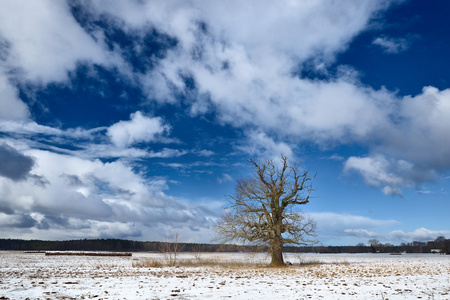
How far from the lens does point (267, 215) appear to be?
115 feet

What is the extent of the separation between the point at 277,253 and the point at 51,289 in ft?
76.2

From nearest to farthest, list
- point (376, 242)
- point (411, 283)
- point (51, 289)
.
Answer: point (51, 289) < point (411, 283) < point (376, 242)

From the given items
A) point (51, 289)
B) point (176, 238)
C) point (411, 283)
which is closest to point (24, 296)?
point (51, 289)

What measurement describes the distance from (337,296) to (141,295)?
9475 millimetres

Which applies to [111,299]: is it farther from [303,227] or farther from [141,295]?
[303,227]

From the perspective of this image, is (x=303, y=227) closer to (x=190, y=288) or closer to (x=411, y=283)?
(x=411, y=283)

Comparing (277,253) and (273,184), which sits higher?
(273,184)

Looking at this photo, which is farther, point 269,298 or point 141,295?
point 141,295

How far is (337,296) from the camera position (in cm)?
1475

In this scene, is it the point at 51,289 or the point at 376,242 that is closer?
the point at 51,289

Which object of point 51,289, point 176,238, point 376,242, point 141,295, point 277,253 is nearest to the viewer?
A: point 141,295

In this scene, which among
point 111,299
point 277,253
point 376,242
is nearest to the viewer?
point 111,299

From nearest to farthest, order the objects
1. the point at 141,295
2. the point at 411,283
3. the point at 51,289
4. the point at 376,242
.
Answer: the point at 141,295
the point at 51,289
the point at 411,283
the point at 376,242

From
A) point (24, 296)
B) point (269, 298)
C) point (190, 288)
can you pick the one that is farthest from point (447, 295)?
point (24, 296)
